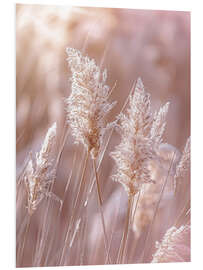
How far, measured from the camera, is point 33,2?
2.19m

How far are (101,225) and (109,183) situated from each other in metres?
0.20

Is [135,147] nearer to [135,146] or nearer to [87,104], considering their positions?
[135,146]

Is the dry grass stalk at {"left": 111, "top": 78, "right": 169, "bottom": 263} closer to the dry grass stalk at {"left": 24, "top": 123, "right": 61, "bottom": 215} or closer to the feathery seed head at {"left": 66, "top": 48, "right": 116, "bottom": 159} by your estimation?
the feathery seed head at {"left": 66, "top": 48, "right": 116, "bottom": 159}

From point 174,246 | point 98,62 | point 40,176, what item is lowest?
Answer: point 174,246

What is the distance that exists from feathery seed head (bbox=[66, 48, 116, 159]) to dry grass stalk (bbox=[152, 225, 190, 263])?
0.56 meters

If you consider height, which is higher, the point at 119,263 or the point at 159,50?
the point at 159,50

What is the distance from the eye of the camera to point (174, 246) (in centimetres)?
232

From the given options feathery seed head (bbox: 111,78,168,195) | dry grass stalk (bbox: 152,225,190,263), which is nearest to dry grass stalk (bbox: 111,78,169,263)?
feathery seed head (bbox: 111,78,168,195)

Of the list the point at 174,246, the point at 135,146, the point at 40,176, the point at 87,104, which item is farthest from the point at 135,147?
the point at 174,246

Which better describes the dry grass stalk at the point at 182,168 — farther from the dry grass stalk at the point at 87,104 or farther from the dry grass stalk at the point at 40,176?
the dry grass stalk at the point at 40,176

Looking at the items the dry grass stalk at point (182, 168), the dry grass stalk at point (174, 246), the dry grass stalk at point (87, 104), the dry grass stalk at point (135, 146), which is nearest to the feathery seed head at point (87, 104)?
the dry grass stalk at point (87, 104)

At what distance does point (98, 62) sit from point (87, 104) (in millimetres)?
260
